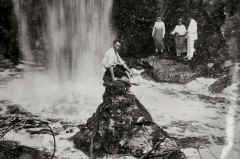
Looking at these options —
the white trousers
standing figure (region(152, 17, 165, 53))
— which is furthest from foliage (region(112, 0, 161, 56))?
the white trousers

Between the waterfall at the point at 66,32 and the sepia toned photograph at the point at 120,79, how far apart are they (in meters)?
0.05

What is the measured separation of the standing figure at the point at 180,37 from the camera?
1508 cm

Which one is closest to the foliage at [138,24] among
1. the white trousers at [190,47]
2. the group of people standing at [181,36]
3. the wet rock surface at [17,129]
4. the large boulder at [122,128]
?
the group of people standing at [181,36]

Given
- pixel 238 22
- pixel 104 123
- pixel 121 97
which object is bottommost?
pixel 104 123

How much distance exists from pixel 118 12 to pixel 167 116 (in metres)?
8.24

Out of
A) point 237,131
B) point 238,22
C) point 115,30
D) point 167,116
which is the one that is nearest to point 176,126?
point 167,116

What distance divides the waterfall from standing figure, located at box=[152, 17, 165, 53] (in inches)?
127

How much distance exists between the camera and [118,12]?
17.7 meters

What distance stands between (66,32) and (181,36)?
20.8 ft

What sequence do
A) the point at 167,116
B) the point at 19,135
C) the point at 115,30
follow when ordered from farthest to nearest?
the point at 115,30 → the point at 167,116 → the point at 19,135

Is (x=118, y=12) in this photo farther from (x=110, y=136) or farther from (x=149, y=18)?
(x=110, y=136)

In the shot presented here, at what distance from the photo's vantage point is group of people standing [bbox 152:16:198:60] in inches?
588

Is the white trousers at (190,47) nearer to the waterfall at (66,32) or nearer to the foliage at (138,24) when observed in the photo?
the foliage at (138,24)

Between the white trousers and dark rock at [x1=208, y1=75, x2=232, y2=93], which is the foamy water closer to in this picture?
dark rock at [x1=208, y1=75, x2=232, y2=93]
